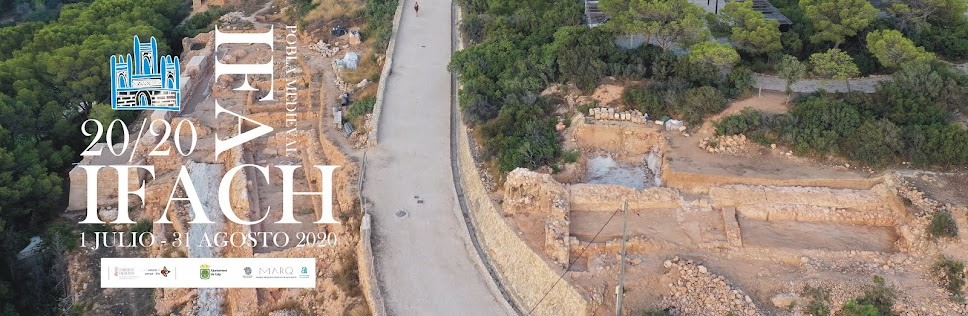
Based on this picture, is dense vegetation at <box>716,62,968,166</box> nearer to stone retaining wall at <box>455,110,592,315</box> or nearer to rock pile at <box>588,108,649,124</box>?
rock pile at <box>588,108,649,124</box>

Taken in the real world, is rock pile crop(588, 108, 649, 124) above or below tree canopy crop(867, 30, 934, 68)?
below

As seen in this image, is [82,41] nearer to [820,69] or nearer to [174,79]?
[174,79]

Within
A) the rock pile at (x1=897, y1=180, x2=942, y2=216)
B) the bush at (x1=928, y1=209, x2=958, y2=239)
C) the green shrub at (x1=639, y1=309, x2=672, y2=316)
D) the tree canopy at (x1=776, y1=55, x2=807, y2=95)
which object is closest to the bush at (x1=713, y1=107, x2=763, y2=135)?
the tree canopy at (x1=776, y1=55, x2=807, y2=95)

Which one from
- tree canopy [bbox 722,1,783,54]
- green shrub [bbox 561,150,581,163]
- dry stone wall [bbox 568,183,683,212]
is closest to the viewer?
dry stone wall [bbox 568,183,683,212]

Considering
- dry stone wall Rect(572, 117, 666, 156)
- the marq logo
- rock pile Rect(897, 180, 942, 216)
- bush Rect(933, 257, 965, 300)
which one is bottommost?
the marq logo

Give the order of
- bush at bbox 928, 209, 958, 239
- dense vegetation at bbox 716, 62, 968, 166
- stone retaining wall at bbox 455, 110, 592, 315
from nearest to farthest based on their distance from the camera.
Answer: stone retaining wall at bbox 455, 110, 592, 315, bush at bbox 928, 209, 958, 239, dense vegetation at bbox 716, 62, 968, 166

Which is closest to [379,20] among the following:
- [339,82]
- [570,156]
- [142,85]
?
[339,82]

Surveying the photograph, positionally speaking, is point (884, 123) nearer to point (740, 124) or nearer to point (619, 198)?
point (740, 124)
